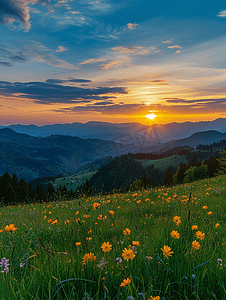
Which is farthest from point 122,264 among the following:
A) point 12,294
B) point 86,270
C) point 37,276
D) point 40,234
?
point 40,234

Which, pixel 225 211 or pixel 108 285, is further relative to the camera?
pixel 225 211

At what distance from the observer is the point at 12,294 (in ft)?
6.07

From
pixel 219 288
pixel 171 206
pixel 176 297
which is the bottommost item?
pixel 171 206

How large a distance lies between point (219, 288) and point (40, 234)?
390cm

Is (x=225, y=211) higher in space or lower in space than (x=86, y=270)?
lower

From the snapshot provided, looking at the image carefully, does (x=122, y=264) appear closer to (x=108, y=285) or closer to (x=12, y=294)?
(x=108, y=285)

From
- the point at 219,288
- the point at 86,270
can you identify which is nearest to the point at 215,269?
the point at 219,288

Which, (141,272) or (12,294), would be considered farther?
(141,272)

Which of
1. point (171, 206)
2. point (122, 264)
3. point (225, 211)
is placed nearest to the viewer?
point (122, 264)

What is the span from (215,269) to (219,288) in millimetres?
255

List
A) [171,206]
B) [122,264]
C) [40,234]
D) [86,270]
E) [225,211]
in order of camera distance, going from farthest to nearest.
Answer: [171,206] < [225,211] < [40,234] < [122,264] < [86,270]

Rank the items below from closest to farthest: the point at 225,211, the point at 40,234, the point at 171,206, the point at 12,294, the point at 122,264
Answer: the point at 12,294, the point at 122,264, the point at 40,234, the point at 225,211, the point at 171,206

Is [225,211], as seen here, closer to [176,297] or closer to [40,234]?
[176,297]

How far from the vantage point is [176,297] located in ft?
6.39
